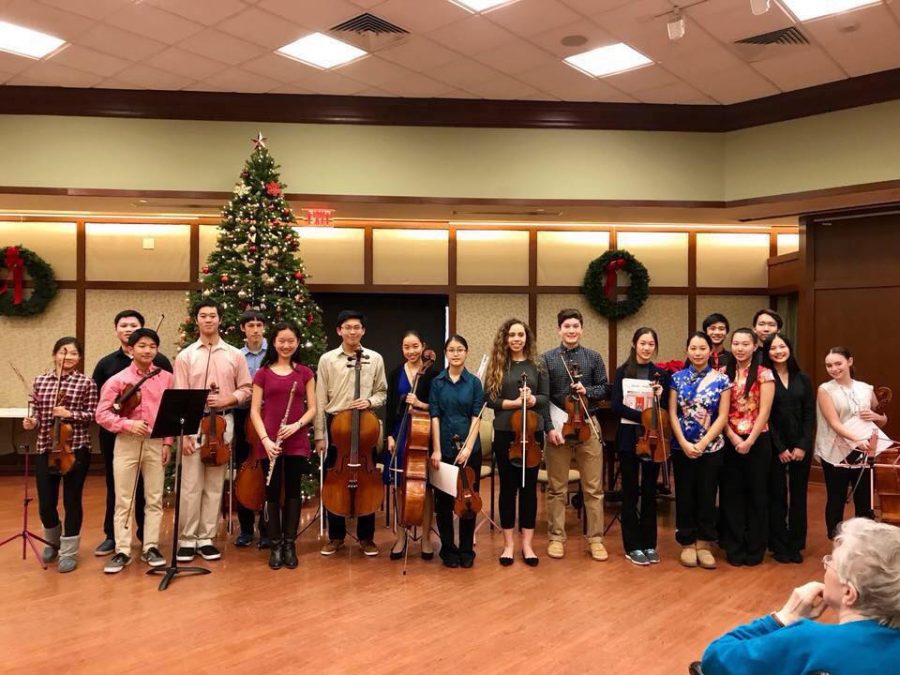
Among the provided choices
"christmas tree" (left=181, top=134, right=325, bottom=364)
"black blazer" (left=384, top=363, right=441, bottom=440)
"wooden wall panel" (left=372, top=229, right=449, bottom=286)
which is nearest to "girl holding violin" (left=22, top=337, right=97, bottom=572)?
"christmas tree" (left=181, top=134, right=325, bottom=364)

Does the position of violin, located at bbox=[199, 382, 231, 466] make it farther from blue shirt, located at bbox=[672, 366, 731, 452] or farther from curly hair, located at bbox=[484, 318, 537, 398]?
blue shirt, located at bbox=[672, 366, 731, 452]

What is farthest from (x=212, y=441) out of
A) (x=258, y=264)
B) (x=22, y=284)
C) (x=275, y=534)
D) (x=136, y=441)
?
(x=22, y=284)

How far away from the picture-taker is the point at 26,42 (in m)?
5.50

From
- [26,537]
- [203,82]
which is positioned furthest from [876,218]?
[26,537]

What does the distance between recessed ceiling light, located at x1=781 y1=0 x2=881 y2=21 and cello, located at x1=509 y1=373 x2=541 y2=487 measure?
3322 millimetres

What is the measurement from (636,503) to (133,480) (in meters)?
3.21

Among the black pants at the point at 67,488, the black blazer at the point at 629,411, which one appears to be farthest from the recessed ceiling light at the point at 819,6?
the black pants at the point at 67,488

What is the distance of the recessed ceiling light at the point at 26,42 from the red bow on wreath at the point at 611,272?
5.92m

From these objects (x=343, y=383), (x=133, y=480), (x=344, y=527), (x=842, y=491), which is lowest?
(x=344, y=527)

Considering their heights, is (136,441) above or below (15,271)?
below

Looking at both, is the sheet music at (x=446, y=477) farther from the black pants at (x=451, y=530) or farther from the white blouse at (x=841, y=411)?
the white blouse at (x=841, y=411)

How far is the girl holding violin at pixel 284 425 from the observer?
14.1 ft

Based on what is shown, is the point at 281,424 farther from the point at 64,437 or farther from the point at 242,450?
the point at 64,437

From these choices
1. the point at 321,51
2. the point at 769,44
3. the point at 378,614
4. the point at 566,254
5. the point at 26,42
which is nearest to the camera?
the point at 378,614
